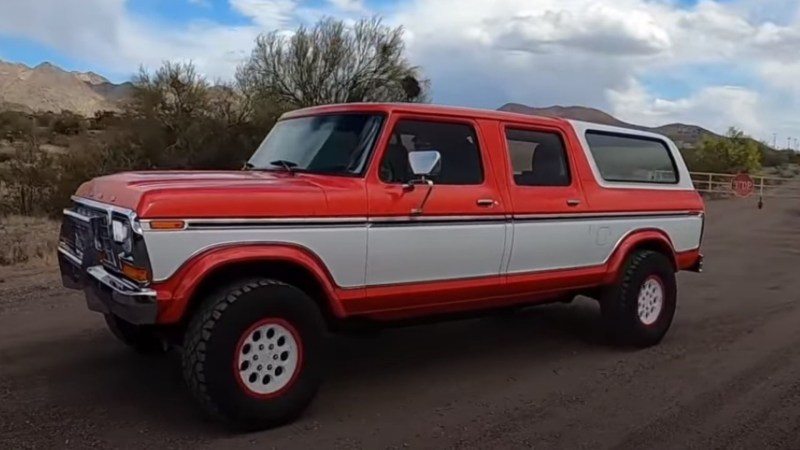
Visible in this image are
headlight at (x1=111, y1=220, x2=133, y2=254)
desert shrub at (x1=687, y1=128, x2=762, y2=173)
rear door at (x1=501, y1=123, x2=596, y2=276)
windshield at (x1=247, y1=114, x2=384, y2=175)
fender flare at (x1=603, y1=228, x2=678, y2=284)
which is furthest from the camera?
desert shrub at (x1=687, y1=128, x2=762, y2=173)

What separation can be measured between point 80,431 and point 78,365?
151 centimetres

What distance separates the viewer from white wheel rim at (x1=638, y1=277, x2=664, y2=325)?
24.9 feet

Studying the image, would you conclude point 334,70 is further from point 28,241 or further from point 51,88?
point 51,88

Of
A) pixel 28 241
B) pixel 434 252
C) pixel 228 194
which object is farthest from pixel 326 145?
pixel 28 241

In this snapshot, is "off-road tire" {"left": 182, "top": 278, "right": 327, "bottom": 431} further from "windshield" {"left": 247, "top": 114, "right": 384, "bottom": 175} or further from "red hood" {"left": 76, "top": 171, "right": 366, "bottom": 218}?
"windshield" {"left": 247, "top": 114, "right": 384, "bottom": 175}

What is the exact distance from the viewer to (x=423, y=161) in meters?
5.59

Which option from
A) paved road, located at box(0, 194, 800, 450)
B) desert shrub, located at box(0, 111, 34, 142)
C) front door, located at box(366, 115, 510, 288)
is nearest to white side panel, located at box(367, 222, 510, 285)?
front door, located at box(366, 115, 510, 288)

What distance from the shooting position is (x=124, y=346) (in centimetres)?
702

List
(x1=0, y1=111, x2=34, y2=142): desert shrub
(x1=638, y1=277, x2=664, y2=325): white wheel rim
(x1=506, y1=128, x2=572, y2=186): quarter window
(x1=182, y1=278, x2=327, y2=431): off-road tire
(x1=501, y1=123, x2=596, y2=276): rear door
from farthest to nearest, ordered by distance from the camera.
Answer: (x1=0, y1=111, x2=34, y2=142): desert shrub, (x1=638, y1=277, x2=664, y2=325): white wheel rim, (x1=506, y1=128, x2=572, y2=186): quarter window, (x1=501, y1=123, x2=596, y2=276): rear door, (x1=182, y1=278, x2=327, y2=431): off-road tire

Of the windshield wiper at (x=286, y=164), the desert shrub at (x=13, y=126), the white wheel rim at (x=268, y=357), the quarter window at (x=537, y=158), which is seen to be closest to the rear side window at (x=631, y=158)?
the quarter window at (x=537, y=158)

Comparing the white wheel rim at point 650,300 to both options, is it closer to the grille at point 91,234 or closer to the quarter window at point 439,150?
the quarter window at point 439,150

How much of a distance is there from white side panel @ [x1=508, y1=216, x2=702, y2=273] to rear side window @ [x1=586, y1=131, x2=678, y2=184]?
43cm

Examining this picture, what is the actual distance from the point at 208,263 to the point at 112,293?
65 cm

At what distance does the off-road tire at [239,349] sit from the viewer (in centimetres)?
495
